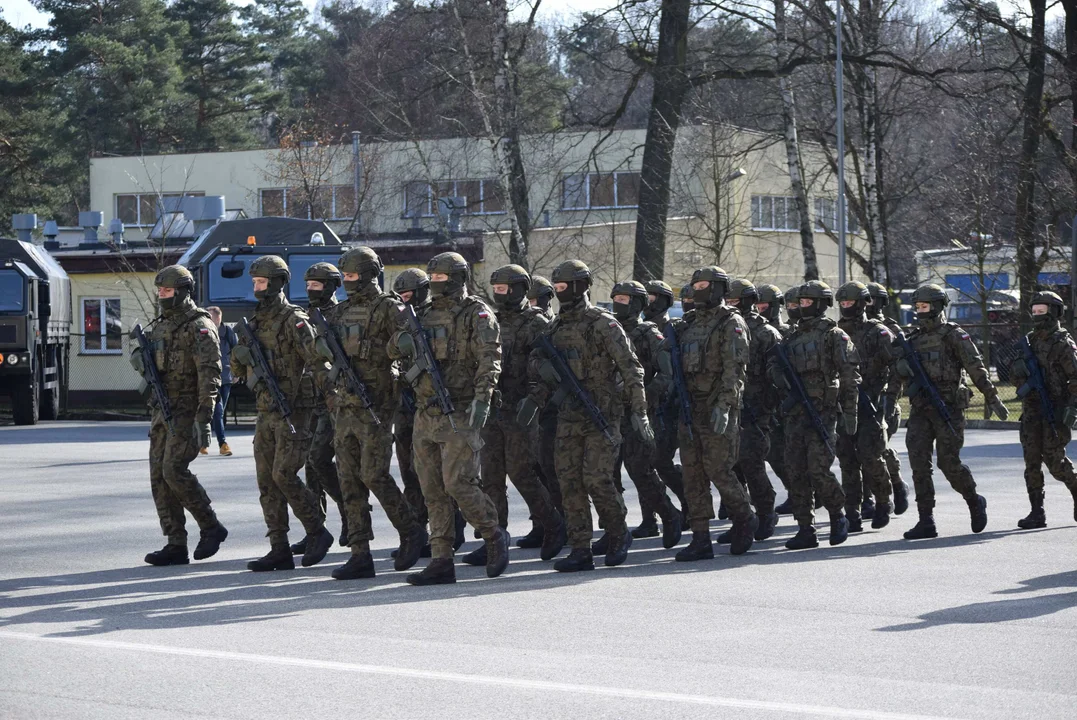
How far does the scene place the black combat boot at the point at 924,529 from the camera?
1194cm

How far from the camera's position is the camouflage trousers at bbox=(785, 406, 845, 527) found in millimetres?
11594

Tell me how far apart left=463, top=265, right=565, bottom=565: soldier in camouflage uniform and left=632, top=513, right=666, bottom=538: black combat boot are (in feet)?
4.45

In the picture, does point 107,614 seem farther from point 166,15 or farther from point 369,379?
point 166,15

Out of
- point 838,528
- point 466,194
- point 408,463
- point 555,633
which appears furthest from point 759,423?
point 466,194

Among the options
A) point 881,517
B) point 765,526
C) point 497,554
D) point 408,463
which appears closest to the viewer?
point 497,554

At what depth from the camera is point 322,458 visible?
1148 centimetres

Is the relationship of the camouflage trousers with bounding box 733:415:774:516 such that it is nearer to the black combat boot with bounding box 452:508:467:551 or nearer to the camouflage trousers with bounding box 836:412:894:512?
the camouflage trousers with bounding box 836:412:894:512

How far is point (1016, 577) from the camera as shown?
9945mm

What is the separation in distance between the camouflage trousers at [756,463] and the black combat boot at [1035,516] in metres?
1.97

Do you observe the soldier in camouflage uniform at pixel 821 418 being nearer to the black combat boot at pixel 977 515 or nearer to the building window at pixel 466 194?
the black combat boot at pixel 977 515

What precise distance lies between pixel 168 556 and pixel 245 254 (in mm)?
13088

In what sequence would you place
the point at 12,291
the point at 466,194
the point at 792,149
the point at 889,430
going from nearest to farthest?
the point at 889,430 < the point at 12,291 < the point at 792,149 < the point at 466,194

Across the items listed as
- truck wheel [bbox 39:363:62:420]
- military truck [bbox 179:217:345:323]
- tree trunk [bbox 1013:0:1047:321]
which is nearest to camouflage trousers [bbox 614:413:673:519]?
military truck [bbox 179:217:345:323]

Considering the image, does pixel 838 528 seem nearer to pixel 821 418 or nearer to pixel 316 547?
pixel 821 418
